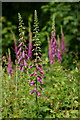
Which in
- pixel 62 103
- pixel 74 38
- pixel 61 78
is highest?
pixel 74 38

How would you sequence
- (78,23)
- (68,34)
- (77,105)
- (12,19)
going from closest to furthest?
(77,105)
(78,23)
(68,34)
(12,19)

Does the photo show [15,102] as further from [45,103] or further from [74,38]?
[74,38]

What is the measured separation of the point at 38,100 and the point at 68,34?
4.39 m

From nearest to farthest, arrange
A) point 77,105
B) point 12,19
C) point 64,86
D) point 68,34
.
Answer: point 77,105
point 64,86
point 68,34
point 12,19

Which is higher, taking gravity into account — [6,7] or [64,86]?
[6,7]

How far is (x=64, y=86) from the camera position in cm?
453

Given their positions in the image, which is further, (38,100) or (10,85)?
(10,85)

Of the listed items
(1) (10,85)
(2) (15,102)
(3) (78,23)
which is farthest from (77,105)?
(3) (78,23)

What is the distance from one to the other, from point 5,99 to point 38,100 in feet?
1.95

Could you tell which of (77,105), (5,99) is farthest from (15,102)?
(77,105)

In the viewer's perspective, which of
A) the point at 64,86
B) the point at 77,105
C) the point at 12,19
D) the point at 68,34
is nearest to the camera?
the point at 77,105

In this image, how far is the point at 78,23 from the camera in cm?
768

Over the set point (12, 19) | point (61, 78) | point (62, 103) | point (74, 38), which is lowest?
point (62, 103)

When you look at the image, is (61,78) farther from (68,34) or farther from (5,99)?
(68,34)
